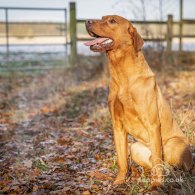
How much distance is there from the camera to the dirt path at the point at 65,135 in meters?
5.07

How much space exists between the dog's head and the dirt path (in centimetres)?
151

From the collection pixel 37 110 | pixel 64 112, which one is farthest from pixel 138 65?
pixel 37 110

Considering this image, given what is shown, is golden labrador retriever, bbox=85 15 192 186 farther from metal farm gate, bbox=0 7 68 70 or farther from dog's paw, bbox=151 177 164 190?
metal farm gate, bbox=0 7 68 70

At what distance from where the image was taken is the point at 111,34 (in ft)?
15.4

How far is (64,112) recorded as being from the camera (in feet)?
31.8

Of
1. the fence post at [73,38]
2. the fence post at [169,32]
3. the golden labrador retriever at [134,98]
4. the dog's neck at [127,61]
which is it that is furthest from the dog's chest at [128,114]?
the fence post at [169,32]

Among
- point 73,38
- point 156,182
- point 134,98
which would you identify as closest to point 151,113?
point 134,98

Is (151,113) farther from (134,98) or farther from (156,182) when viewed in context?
(156,182)

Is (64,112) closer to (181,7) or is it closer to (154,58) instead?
(154,58)

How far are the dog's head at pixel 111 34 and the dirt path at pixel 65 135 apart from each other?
1509 mm

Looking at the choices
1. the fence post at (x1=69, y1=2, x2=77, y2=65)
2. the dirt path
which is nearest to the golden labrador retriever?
the dirt path

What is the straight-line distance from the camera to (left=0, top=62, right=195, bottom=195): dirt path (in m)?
5.07

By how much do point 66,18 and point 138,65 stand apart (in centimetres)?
1240

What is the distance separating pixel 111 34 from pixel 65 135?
3298 mm
